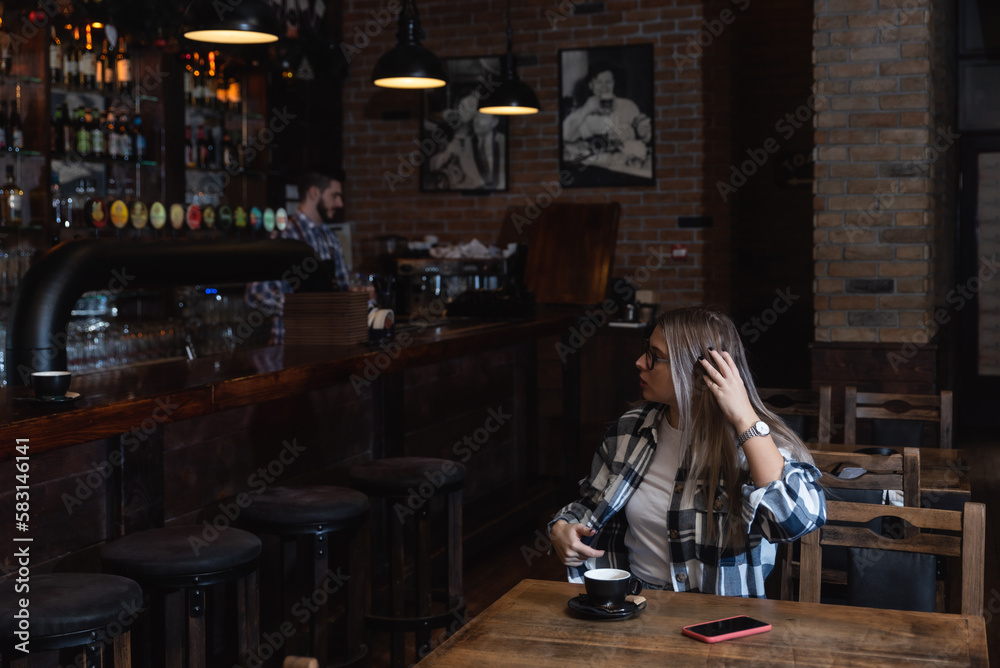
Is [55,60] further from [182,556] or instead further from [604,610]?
[604,610]

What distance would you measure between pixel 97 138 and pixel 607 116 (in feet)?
10.3

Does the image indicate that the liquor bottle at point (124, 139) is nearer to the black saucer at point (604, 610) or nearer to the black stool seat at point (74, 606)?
the black stool seat at point (74, 606)

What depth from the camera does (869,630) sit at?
5.61 ft

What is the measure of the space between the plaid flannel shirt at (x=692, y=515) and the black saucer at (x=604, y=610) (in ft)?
1.11

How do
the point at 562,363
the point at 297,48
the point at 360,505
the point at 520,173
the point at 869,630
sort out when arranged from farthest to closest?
1. the point at 520,173
2. the point at 297,48
3. the point at 562,363
4. the point at 360,505
5. the point at 869,630

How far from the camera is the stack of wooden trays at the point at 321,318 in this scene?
3.91 metres

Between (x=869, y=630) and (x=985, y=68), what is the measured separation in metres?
6.68

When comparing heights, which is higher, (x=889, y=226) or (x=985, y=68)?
(x=985, y=68)

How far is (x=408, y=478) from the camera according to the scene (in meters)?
3.28

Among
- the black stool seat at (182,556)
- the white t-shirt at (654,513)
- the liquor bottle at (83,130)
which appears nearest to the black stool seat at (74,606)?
the black stool seat at (182,556)

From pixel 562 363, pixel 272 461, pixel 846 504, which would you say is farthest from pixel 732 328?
pixel 562 363

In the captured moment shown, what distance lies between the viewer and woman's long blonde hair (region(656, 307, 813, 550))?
2.10 metres

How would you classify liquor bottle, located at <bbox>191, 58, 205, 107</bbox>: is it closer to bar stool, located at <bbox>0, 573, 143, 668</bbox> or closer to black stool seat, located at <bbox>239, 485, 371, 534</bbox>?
black stool seat, located at <bbox>239, 485, 371, 534</bbox>

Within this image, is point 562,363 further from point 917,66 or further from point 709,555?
point 709,555
